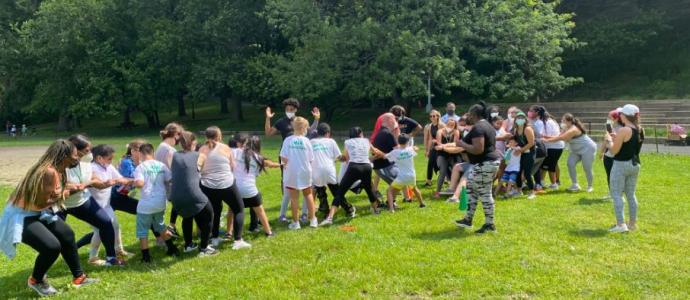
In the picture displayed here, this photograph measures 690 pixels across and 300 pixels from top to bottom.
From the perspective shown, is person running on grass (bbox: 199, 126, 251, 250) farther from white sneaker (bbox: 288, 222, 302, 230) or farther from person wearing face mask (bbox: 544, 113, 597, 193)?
person wearing face mask (bbox: 544, 113, 597, 193)

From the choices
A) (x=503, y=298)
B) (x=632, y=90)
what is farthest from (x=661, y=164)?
(x=632, y=90)

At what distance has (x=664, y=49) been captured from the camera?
35938 mm

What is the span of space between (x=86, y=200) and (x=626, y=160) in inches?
276

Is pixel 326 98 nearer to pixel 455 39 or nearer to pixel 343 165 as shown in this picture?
pixel 455 39

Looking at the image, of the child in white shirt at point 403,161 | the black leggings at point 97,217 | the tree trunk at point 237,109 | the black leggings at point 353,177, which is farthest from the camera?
the tree trunk at point 237,109

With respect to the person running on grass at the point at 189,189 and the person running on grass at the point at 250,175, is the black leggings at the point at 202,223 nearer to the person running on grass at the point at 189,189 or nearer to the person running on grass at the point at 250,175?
the person running on grass at the point at 189,189

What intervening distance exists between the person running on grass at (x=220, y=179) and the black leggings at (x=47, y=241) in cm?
176

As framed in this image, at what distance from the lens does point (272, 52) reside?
127 feet

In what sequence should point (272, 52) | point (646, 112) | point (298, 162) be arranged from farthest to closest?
point (272, 52)
point (646, 112)
point (298, 162)

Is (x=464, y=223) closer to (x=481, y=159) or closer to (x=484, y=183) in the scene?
(x=484, y=183)

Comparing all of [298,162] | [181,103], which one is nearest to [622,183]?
[298,162]

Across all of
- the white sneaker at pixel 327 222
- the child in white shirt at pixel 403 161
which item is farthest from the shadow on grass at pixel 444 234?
the white sneaker at pixel 327 222

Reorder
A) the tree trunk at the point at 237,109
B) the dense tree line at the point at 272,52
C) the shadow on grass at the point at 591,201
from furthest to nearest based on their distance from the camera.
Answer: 1. the tree trunk at the point at 237,109
2. the dense tree line at the point at 272,52
3. the shadow on grass at the point at 591,201

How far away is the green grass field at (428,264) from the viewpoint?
5.43m
